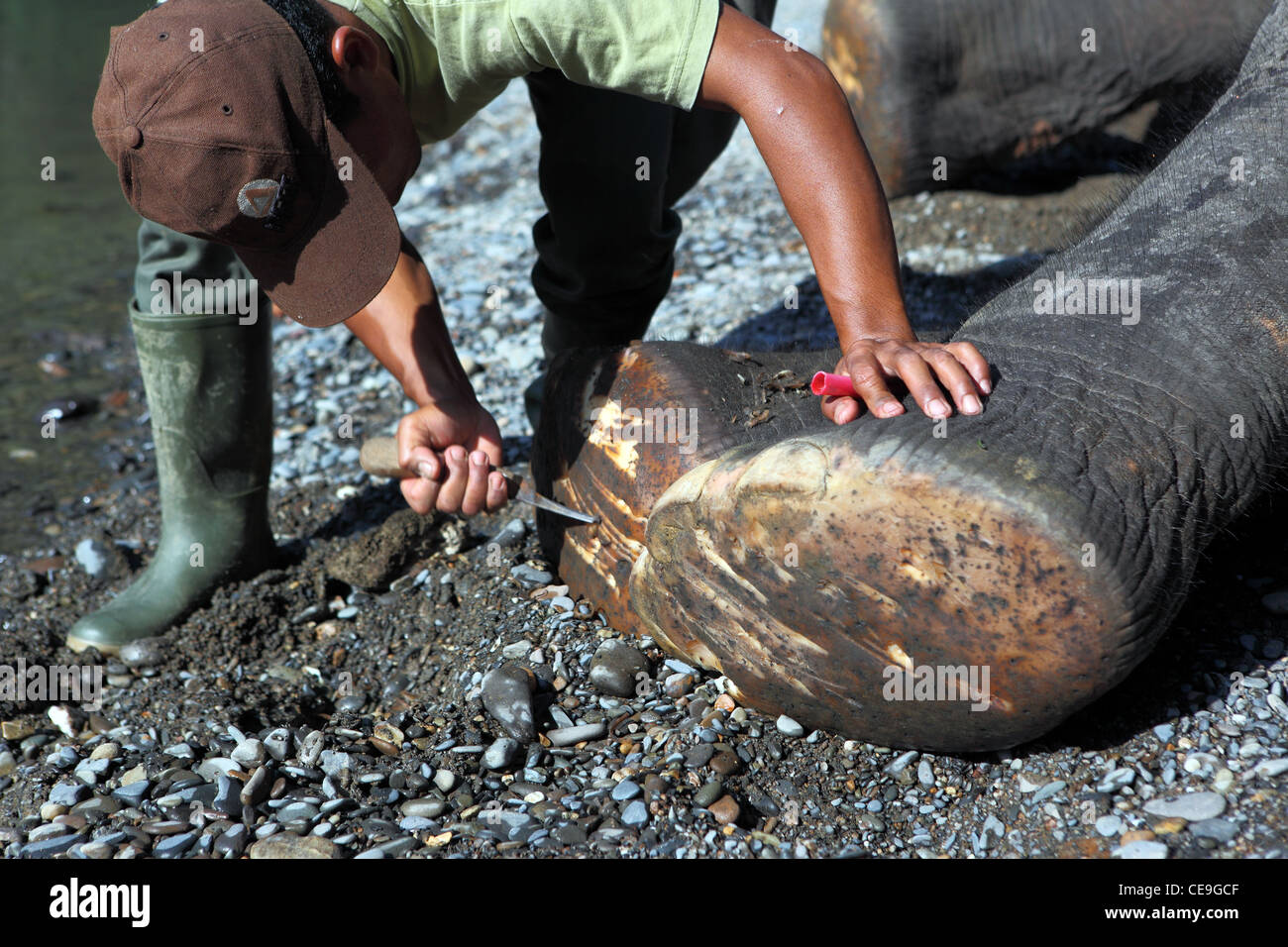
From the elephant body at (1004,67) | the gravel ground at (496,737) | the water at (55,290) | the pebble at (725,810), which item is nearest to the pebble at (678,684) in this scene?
the gravel ground at (496,737)

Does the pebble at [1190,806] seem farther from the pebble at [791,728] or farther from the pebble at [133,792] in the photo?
the pebble at [133,792]

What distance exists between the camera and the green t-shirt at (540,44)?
2.30 m

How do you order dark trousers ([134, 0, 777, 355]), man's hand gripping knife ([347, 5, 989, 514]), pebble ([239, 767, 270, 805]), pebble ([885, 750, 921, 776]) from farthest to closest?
dark trousers ([134, 0, 777, 355]), pebble ([239, 767, 270, 805]), pebble ([885, 750, 921, 776]), man's hand gripping knife ([347, 5, 989, 514])

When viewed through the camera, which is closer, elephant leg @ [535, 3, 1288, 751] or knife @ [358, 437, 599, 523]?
elephant leg @ [535, 3, 1288, 751]

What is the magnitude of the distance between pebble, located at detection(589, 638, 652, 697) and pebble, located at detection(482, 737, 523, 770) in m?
0.26

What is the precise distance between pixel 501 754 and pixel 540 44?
1.53 meters

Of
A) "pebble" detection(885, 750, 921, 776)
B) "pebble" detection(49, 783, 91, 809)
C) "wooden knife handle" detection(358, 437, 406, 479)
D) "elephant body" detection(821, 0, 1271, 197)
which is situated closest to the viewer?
"pebble" detection(885, 750, 921, 776)

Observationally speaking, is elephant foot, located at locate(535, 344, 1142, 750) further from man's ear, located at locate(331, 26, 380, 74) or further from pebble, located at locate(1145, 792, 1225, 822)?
man's ear, located at locate(331, 26, 380, 74)

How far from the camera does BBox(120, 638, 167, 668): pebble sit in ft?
10.6

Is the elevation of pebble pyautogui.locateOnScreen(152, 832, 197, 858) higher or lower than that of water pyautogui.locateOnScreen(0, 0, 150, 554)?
lower

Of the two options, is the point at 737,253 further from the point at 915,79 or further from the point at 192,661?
the point at 192,661

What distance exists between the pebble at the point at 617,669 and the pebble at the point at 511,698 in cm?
15

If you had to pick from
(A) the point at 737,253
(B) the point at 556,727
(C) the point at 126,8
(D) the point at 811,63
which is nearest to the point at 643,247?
(D) the point at 811,63

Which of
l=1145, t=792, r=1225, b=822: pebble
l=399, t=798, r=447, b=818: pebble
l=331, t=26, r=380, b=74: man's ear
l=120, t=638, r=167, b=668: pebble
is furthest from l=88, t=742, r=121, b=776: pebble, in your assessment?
l=1145, t=792, r=1225, b=822: pebble
